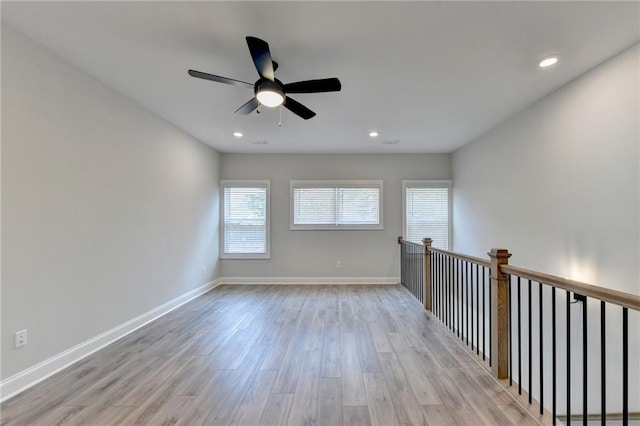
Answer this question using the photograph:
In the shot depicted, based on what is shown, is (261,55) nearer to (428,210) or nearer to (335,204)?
(335,204)

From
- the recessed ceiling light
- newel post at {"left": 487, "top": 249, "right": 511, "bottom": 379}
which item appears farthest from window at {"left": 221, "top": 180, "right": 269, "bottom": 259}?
the recessed ceiling light

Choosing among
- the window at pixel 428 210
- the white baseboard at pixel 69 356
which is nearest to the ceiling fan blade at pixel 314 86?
the white baseboard at pixel 69 356

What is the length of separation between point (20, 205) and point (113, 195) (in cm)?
94

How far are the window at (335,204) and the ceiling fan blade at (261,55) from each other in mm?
3759

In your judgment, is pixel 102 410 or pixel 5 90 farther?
pixel 5 90

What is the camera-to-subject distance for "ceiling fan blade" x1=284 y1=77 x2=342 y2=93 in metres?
2.33

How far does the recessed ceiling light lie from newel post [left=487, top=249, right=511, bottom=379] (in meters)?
1.70

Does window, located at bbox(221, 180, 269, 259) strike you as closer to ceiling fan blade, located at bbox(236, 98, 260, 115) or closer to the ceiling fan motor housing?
ceiling fan blade, located at bbox(236, 98, 260, 115)

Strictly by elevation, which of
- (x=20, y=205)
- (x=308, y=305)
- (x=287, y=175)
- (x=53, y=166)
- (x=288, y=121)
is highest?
(x=288, y=121)

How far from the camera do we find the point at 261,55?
2.06 m

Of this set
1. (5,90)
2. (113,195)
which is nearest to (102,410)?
(113,195)

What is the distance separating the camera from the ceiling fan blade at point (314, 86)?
91.8 inches

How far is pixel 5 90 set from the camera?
6.93ft

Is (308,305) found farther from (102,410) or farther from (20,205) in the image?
(20,205)
